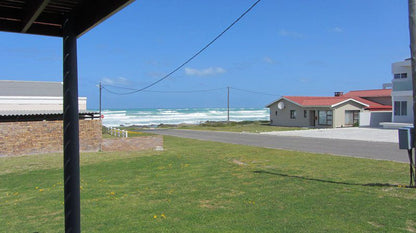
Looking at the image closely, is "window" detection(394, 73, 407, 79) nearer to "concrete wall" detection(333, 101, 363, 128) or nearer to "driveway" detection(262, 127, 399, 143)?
"concrete wall" detection(333, 101, 363, 128)

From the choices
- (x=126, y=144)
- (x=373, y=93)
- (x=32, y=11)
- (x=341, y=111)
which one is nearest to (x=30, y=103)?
(x=126, y=144)

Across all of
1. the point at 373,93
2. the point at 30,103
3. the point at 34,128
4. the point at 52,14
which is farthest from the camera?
the point at 373,93

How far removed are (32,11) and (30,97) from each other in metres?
22.6

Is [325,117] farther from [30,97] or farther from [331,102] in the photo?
[30,97]

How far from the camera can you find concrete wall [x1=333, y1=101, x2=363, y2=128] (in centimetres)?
3881

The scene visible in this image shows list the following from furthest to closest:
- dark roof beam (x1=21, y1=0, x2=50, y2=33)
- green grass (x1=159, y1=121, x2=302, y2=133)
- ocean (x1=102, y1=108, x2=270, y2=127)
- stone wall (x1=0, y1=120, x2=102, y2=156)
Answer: ocean (x1=102, y1=108, x2=270, y2=127), green grass (x1=159, y1=121, x2=302, y2=133), stone wall (x1=0, y1=120, x2=102, y2=156), dark roof beam (x1=21, y1=0, x2=50, y2=33)

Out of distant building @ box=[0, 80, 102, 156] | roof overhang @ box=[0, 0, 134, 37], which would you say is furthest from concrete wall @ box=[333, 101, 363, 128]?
roof overhang @ box=[0, 0, 134, 37]

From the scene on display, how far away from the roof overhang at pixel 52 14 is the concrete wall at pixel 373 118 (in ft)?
131

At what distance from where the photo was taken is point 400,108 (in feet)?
110

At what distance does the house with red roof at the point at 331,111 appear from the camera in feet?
128

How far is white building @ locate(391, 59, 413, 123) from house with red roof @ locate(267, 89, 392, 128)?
5425 millimetres

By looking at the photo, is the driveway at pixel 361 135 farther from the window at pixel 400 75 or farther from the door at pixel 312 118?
the door at pixel 312 118

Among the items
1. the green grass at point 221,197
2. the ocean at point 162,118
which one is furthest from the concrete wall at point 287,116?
the green grass at point 221,197

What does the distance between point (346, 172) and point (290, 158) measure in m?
3.98
